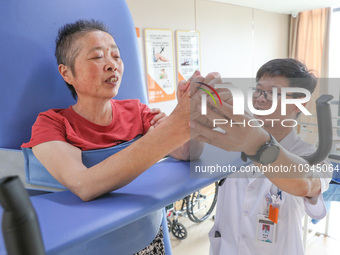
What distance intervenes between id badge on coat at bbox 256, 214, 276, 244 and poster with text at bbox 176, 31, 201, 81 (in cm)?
233

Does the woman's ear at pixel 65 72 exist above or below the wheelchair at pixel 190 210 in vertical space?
above

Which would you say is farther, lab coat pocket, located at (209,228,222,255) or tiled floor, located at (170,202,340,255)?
tiled floor, located at (170,202,340,255)

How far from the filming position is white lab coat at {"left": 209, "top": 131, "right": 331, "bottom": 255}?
853mm

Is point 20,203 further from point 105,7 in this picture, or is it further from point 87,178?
point 105,7

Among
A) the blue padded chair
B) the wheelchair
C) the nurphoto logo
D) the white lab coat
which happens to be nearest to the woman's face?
the blue padded chair

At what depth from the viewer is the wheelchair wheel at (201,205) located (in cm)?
273

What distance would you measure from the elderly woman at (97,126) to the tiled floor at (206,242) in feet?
6.65

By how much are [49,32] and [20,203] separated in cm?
59

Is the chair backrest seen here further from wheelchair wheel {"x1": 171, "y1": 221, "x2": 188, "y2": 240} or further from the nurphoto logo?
wheelchair wheel {"x1": 171, "y1": 221, "x2": 188, "y2": 240}

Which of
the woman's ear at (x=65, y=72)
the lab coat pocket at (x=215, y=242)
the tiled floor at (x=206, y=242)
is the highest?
the woman's ear at (x=65, y=72)

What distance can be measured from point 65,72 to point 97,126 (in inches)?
6.0

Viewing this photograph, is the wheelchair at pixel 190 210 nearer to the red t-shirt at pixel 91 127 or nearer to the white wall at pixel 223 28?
the white wall at pixel 223 28

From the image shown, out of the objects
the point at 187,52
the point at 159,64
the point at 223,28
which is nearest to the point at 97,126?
the point at 159,64

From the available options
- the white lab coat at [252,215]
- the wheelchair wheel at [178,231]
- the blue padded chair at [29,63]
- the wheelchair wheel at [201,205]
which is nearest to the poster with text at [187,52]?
the wheelchair wheel at [201,205]
